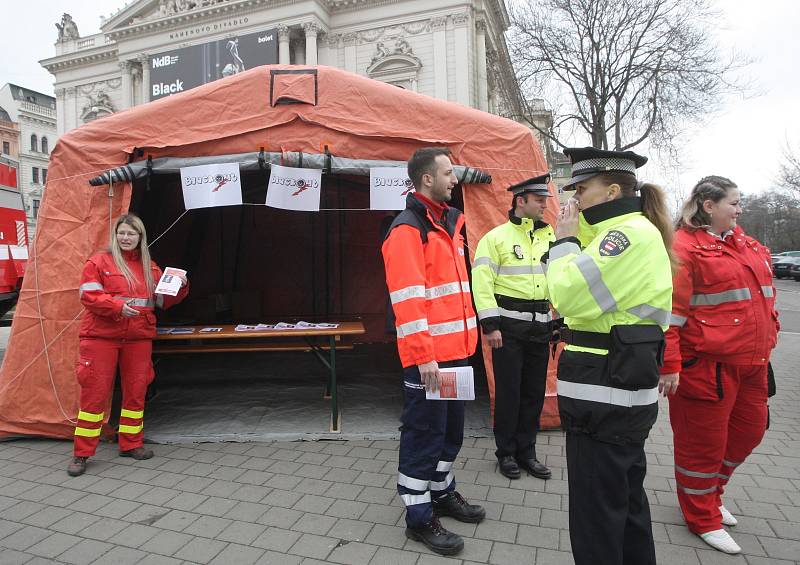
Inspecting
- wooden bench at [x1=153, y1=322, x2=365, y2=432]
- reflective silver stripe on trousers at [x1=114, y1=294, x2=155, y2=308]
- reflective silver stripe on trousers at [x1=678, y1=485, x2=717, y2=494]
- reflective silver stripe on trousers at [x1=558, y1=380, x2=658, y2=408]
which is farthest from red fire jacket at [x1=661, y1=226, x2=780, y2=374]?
reflective silver stripe on trousers at [x1=114, y1=294, x2=155, y2=308]

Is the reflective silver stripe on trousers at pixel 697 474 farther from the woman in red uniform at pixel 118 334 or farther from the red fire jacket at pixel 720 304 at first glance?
the woman in red uniform at pixel 118 334

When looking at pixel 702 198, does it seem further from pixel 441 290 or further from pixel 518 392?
pixel 518 392

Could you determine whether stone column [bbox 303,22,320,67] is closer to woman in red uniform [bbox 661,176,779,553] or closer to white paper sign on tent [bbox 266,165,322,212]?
white paper sign on tent [bbox 266,165,322,212]

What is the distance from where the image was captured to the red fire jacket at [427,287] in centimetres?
260

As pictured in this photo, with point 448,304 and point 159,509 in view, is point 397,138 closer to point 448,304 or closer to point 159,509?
point 448,304

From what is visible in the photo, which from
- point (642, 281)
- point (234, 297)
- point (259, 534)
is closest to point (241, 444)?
point (259, 534)

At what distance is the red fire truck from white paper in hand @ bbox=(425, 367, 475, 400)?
28.3 ft

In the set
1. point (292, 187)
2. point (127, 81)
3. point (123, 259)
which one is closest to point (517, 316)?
point (292, 187)

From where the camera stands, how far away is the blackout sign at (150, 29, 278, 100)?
3403 cm

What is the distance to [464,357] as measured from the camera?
9.11ft

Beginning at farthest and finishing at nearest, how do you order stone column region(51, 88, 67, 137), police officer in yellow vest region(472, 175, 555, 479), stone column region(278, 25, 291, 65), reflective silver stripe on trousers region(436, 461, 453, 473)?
stone column region(51, 88, 67, 137) < stone column region(278, 25, 291, 65) < police officer in yellow vest region(472, 175, 555, 479) < reflective silver stripe on trousers region(436, 461, 453, 473)

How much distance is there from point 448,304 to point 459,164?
6.92ft

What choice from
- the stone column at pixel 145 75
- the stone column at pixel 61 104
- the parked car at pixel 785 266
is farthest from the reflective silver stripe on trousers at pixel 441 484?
the stone column at pixel 61 104

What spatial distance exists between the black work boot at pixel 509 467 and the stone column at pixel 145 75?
139 ft
